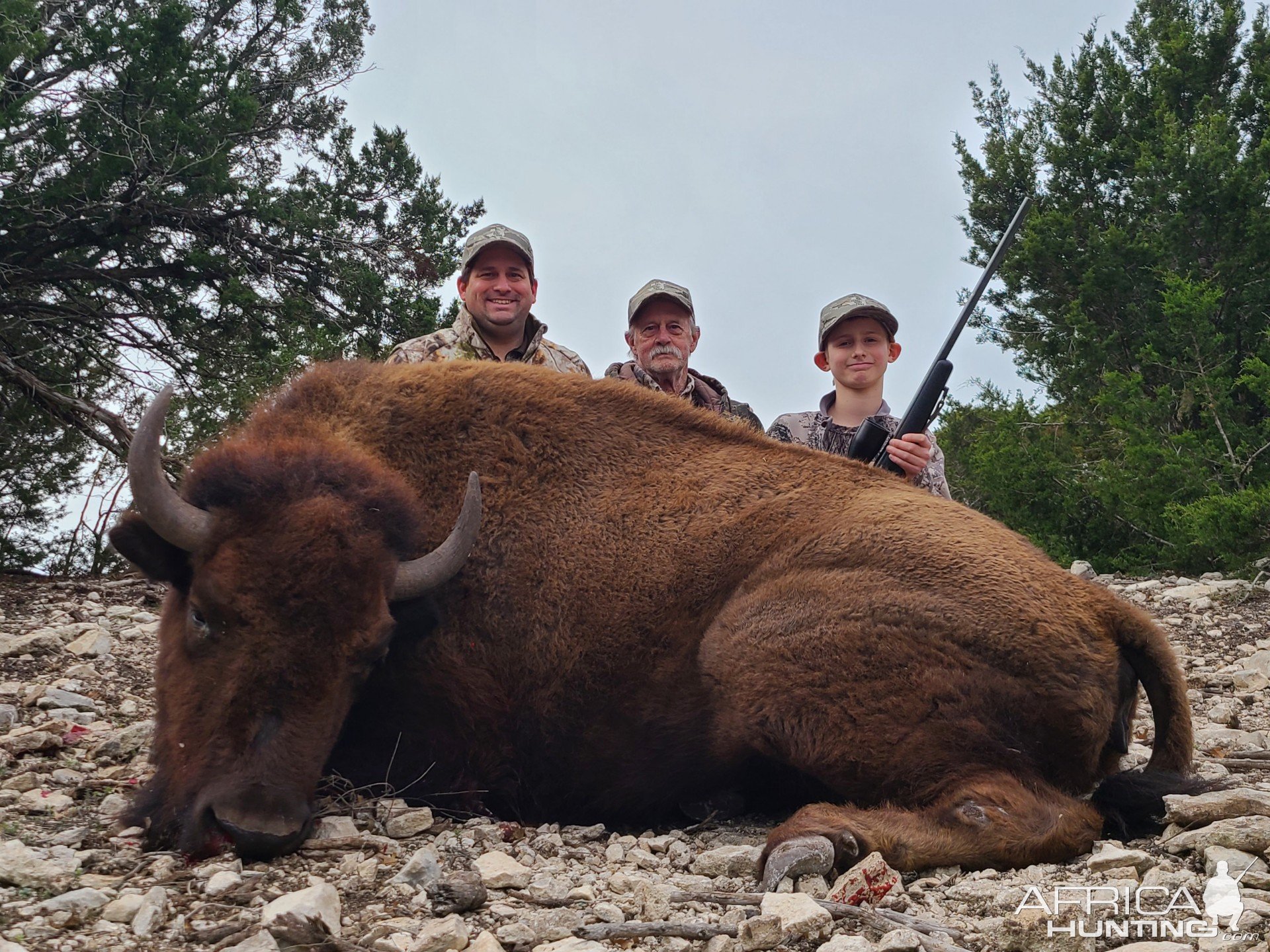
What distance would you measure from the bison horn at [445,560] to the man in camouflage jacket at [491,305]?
10.6 feet

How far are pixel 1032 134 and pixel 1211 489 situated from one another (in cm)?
1095

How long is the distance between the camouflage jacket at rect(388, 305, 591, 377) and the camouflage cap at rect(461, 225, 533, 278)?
1.43 ft

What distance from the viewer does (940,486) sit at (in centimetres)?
732

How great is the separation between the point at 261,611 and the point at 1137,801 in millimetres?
3206

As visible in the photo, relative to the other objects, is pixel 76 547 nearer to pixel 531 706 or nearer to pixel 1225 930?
pixel 531 706

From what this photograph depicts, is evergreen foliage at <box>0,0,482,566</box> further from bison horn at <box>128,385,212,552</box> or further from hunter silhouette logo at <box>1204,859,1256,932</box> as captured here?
hunter silhouette logo at <box>1204,859,1256,932</box>

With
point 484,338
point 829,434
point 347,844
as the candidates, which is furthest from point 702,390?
point 347,844

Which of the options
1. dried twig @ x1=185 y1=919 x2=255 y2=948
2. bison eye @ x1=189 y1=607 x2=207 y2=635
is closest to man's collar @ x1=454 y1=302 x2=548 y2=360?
bison eye @ x1=189 y1=607 x2=207 y2=635

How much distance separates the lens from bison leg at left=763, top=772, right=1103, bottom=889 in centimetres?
338

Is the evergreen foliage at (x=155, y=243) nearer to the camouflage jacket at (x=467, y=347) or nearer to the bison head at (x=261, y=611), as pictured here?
the camouflage jacket at (x=467, y=347)

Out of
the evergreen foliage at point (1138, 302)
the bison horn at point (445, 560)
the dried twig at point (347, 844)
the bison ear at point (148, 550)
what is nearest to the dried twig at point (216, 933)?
the dried twig at point (347, 844)

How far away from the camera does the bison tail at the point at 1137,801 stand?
3822 mm

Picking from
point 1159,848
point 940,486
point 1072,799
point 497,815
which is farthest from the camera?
point 940,486

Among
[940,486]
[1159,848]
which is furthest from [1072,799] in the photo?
[940,486]
